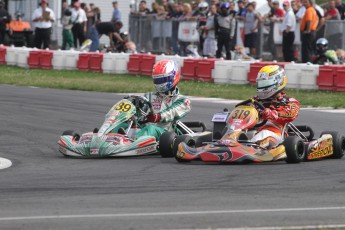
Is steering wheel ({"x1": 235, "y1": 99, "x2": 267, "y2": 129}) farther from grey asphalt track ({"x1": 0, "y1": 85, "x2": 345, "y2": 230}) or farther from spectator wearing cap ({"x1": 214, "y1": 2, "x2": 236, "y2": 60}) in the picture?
spectator wearing cap ({"x1": 214, "y1": 2, "x2": 236, "y2": 60})

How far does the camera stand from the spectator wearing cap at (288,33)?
23406 millimetres

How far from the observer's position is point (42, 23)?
28.8 meters

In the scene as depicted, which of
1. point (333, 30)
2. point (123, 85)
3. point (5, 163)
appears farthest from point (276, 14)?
point (5, 163)

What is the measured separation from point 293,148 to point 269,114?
604mm

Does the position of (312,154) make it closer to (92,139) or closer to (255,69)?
(92,139)

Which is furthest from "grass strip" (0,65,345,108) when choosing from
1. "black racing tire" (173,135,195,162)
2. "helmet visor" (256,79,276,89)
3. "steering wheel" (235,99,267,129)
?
"black racing tire" (173,135,195,162)

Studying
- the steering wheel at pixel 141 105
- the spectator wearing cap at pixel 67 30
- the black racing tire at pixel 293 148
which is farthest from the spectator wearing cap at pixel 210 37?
the black racing tire at pixel 293 148

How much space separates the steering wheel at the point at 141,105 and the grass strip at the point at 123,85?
6167 mm

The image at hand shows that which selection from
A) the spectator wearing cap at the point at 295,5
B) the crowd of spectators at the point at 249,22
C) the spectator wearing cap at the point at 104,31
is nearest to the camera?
the crowd of spectators at the point at 249,22

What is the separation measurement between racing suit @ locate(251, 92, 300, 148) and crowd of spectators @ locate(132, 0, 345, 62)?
1147cm

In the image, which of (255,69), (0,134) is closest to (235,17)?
(255,69)

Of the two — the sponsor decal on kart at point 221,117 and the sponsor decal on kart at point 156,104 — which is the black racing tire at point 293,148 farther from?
the sponsor decal on kart at point 156,104

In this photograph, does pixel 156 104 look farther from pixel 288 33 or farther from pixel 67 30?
pixel 67 30

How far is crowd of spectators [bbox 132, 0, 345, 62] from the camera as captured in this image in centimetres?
2306
